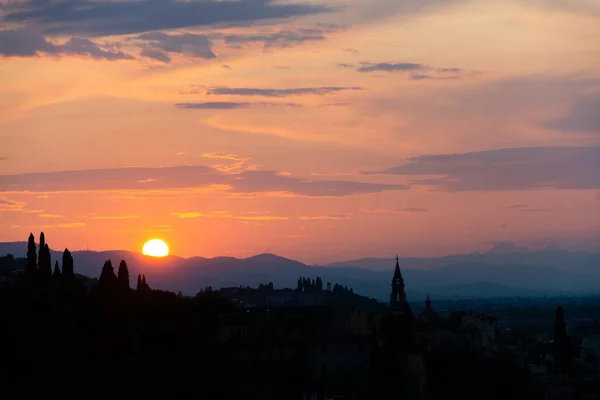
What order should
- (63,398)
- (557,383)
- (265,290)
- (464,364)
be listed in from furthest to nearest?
(265,290), (557,383), (464,364), (63,398)

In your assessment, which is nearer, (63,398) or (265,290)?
(63,398)

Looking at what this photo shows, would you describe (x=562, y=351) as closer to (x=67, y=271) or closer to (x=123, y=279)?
(x=123, y=279)

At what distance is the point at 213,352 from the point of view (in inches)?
3039

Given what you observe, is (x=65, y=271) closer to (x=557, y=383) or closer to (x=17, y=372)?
(x=17, y=372)

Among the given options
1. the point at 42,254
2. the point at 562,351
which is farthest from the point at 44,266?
the point at 562,351

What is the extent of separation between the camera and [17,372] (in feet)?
222

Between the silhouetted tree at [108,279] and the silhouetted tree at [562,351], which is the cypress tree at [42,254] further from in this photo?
the silhouetted tree at [562,351]

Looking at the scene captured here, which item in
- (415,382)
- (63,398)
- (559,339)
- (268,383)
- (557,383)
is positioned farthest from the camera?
(559,339)

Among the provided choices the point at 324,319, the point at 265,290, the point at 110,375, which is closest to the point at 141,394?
the point at 110,375

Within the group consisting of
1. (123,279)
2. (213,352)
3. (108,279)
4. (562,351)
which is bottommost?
(213,352)

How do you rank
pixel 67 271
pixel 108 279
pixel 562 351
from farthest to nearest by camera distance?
pixel 562 351 → pixel 67 271 → pixel 108 279

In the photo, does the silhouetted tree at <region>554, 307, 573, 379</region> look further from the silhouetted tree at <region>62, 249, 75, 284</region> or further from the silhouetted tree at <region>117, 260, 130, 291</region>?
Result: the silhouetted tree at <region>62, 249, 75, 284</region>

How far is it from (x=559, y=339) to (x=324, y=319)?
1044 inches

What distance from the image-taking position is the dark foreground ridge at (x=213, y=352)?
6988 cm
